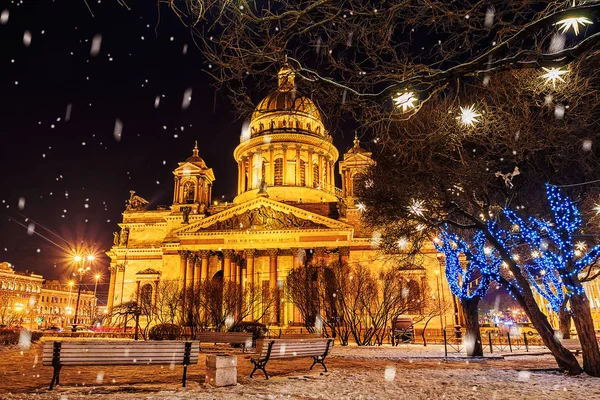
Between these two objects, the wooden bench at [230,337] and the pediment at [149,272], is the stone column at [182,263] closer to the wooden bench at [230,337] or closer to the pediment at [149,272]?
the pediment at [149,272]

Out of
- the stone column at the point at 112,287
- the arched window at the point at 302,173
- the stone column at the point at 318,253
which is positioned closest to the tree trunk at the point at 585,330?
the stone column at the point at 318,253

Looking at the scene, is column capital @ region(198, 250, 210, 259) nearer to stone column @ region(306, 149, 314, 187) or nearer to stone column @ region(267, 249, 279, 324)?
stone column @ region(267, 249, 279, 324)

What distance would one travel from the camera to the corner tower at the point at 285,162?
176 ft

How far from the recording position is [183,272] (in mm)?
42688

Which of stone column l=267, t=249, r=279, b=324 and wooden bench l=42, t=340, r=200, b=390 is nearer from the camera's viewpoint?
wooden bench l=42, t=340, r=200, b=390

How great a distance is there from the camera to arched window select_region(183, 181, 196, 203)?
51.1 metres

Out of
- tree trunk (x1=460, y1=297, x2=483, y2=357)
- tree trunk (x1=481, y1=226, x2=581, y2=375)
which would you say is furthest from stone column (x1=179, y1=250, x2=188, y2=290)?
tree trunk (x1=481, y1=226, x2=581, y2=375)

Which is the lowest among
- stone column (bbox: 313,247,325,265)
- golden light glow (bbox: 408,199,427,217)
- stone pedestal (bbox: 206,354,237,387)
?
stone pedestal (bbox: 206,354,237,387)

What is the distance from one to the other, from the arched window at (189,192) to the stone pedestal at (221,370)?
43890mm

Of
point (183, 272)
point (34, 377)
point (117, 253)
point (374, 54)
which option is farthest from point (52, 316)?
point (374, 54)

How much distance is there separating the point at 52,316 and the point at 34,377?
392 feet

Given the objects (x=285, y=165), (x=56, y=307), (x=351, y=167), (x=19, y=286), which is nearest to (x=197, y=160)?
(x=285, y=165)

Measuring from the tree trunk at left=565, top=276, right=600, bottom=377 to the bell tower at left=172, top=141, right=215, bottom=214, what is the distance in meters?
42.6

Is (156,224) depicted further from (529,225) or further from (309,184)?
(529,225)
